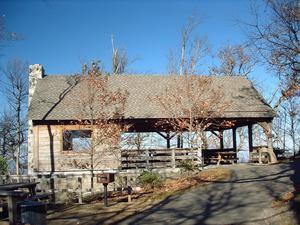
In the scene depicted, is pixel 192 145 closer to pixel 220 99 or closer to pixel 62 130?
pixel 220 99

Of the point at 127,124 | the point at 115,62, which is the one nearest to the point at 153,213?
the point at 127,124

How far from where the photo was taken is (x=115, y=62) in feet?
139

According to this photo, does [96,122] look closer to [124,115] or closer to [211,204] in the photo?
[124,115]

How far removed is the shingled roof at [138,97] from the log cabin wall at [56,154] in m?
0.82

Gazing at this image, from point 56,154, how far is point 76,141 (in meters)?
1.27

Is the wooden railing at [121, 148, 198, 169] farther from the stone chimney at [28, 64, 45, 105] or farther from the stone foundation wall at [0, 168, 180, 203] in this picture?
the stone chimney at [28, 64, 45, 105]

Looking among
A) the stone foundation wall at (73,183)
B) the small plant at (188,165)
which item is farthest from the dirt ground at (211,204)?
the small plant at (188,165)

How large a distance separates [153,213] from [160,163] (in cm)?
936

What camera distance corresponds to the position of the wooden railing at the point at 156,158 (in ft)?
67.1

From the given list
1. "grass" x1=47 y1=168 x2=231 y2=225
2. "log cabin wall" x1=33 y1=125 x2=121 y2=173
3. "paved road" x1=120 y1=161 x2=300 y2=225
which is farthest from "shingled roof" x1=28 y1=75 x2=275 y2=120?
"paved road" x1=120 y1=161 x2=300 y2=225

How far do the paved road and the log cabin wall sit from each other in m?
8.15

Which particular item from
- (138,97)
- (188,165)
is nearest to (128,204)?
(188,165)

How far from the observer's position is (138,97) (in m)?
23.6

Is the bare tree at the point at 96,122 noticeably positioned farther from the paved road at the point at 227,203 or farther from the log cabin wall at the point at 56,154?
the paved road at the point at 227,203
